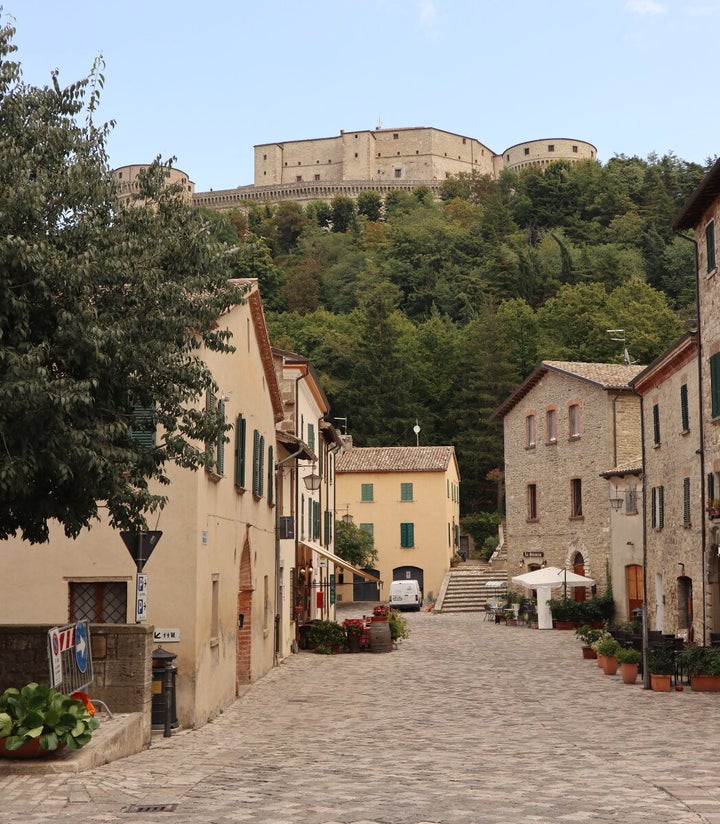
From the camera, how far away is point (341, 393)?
7319cm

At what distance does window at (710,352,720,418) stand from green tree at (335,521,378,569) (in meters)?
31.0

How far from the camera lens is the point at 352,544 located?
51875 mm

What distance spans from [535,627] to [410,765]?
27.7 meters

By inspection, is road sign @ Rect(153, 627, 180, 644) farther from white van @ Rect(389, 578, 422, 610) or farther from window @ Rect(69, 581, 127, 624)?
white van @ Rect(389, 578, 422, 610)

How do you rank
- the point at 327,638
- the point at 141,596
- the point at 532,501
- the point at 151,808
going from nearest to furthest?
the point at 151,808
the point at 141,596
the point at 327,638
the point at 532,501

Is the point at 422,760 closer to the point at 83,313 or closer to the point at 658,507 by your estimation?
the point at 83,313

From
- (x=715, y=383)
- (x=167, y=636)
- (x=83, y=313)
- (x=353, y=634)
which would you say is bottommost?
(x=353, y=634)

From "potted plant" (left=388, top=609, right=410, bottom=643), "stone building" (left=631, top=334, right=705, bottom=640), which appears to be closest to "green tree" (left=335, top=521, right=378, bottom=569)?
"potted plant" (left=388, top=609, right=410, bottom=643)

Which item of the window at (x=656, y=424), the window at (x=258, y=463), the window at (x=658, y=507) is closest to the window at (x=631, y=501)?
the window at (x=658, y=507)

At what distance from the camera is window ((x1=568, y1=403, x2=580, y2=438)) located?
131 feet

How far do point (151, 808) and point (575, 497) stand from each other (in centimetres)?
3368

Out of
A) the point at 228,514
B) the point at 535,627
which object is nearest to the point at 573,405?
the point at 535,627

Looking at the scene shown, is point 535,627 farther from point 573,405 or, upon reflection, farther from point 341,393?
point 341,393

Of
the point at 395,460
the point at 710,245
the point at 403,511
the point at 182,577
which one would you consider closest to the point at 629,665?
the point at 710,245
